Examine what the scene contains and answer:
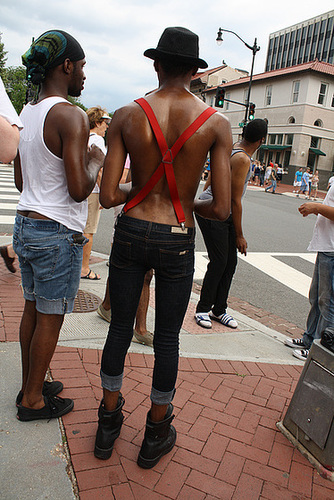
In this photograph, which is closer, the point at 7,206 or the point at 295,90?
the point at 7,206

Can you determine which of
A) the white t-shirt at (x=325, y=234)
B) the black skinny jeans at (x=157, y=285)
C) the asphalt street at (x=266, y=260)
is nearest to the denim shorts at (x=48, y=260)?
the black skinny jeans at (x=157, y=285)

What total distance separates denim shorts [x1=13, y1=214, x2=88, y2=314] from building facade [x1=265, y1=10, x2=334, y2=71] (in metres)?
68.6

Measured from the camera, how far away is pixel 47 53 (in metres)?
2.05

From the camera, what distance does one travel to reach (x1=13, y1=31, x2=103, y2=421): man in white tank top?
6.65ft

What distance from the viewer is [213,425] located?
2.53 meters

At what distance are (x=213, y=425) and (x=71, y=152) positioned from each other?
1.86 metres

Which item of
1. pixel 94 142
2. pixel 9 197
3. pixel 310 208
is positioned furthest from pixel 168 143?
pixel 9 197

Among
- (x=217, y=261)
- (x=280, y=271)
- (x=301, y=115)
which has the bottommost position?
(x=280, y=271)

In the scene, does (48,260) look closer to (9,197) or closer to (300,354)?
(300,354)

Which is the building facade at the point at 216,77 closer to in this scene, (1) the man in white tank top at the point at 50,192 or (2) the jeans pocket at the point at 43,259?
(1) the man in white tank top at the point at 50,192

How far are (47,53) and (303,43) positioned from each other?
79.9 meters

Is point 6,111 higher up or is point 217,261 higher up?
point 6,111

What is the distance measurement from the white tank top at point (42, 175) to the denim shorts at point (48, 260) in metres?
0.07

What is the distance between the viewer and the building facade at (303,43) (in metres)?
65.4
